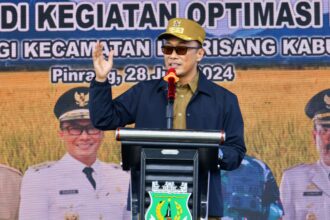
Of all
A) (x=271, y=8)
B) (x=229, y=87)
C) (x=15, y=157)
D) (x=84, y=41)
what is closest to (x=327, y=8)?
(x=271, y=8)

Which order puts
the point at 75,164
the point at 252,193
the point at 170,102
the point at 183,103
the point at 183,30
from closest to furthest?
1. the point at 170,102
2. the point at 183,30
3. the point at 183,103
4. the point at 252,193
5. the point at 75,164

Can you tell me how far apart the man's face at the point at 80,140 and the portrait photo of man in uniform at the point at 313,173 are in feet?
3.92

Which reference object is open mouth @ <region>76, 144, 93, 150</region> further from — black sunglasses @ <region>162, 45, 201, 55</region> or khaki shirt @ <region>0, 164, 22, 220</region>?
black sunglasses @ <region>162, 45, 201, 55</region>

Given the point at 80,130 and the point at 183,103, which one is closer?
the point at 183,103

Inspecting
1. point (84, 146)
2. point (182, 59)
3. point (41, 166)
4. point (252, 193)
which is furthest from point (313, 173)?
point (182, 59)

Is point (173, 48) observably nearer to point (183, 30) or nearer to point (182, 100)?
point (183, 30)

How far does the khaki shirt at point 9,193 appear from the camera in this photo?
6.95 m

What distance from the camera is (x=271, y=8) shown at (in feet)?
22.8

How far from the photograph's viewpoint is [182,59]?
16.0 feet

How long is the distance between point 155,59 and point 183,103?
2002mm

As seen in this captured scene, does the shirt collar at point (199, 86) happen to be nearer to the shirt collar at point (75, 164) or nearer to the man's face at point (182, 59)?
the man's face at point (182, 59)

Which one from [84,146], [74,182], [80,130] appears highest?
[80,130]

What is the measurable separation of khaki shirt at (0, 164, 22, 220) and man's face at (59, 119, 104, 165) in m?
0.38

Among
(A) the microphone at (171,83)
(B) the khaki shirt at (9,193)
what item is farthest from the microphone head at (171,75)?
(B) the khaki shirt at (9,193)
